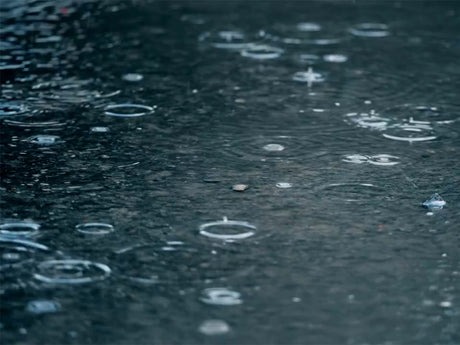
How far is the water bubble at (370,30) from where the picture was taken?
544 centimetres

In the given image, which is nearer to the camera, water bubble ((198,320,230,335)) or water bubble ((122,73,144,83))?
water bubble ((198,320,230,335))

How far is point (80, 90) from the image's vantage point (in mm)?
4242

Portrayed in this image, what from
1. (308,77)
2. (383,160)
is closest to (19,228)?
(383,160)

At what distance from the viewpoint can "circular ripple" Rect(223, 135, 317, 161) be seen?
3.43 m

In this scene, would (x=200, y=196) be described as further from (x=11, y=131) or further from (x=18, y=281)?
(x=11, y=131)

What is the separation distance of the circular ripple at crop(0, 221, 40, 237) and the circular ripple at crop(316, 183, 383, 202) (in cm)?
100

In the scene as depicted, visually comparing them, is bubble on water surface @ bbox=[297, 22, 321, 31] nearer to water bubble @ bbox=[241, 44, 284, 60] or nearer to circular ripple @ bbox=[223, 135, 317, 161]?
water bubble @ bbox=[241, 44, 284, 60]

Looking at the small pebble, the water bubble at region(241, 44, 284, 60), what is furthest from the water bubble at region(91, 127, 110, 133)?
the water bubble at region(241, 44, 284, 60)

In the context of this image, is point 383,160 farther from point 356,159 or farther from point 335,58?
point 335,58

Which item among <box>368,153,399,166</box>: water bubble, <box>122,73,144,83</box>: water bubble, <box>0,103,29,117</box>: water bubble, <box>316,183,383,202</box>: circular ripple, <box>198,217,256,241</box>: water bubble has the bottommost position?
<box>368,153,399,166</box>: water bubble

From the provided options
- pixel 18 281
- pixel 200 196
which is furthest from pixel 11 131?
pixel 18 281

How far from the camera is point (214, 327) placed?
2.15 meters

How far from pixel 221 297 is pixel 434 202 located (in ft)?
3.28

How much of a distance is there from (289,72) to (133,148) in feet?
4.63
